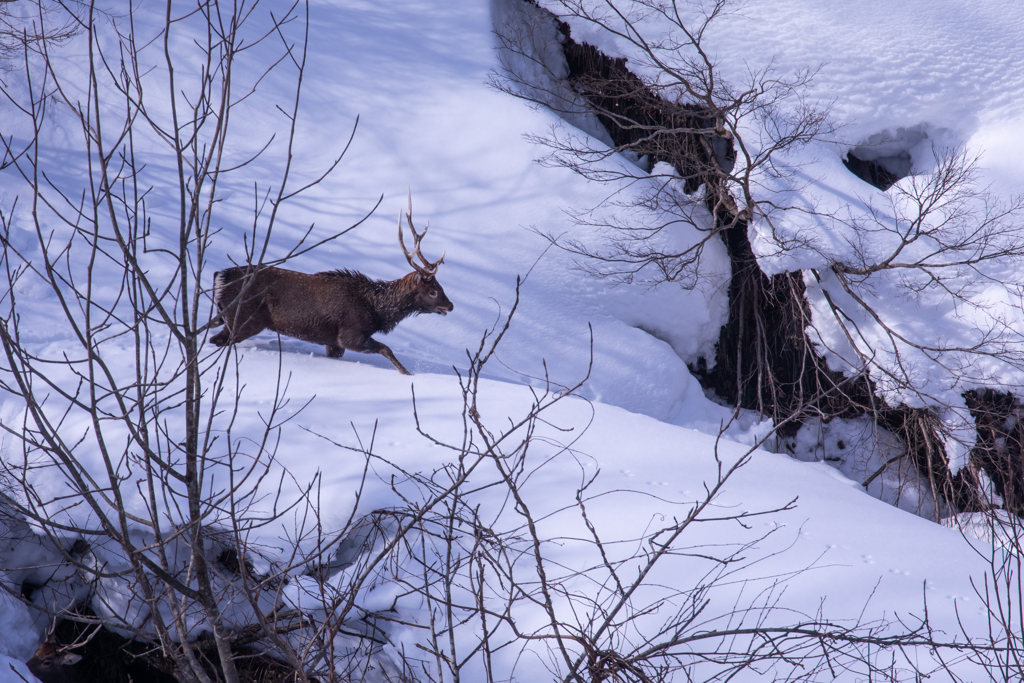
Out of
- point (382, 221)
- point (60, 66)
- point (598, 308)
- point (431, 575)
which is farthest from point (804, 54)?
point (60, 66)

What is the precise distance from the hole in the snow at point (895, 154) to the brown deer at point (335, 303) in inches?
248

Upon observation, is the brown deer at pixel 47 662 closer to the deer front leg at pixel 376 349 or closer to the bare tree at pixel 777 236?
the deer front leg at pixel 376 349

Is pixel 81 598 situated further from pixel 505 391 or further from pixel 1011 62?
pixel 1011 62

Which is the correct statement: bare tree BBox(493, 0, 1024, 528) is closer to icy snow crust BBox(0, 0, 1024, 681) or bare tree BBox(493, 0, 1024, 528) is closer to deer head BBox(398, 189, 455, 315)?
icy snow crust BBox(0, 0, 1024, 681)

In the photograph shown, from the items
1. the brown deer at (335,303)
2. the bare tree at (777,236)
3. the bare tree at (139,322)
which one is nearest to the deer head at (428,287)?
the brown deer at (335,303)

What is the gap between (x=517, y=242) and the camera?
828 cm

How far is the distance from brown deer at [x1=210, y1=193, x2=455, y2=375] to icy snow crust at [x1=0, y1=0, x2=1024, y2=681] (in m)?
0.34

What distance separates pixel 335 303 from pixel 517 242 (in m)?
3.48

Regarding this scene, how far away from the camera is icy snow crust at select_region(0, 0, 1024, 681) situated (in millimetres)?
4570

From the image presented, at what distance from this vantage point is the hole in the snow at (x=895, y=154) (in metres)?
8.59

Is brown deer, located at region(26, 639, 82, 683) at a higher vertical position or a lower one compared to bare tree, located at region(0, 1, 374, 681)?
lower

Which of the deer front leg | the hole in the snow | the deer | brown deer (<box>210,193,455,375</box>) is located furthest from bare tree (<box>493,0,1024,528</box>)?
the deer

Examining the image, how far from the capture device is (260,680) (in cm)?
416

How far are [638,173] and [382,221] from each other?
3.34 meters
